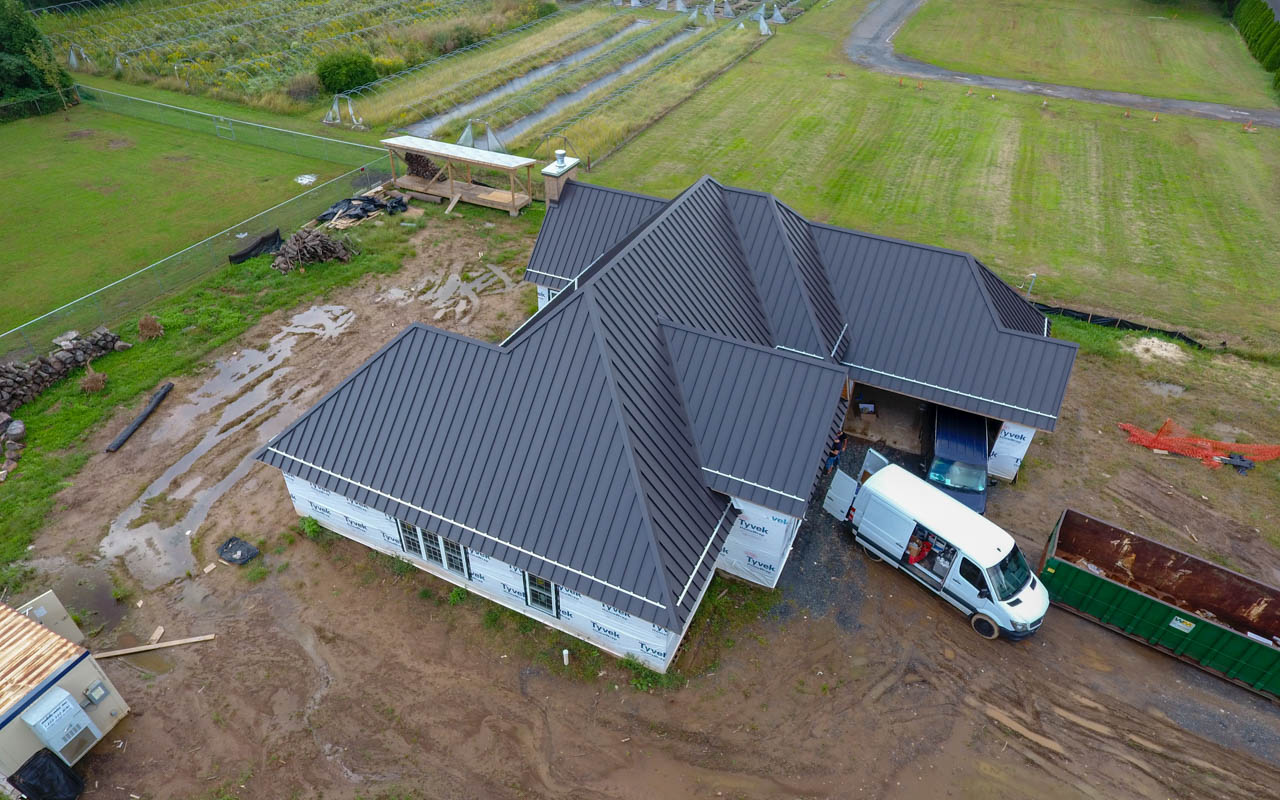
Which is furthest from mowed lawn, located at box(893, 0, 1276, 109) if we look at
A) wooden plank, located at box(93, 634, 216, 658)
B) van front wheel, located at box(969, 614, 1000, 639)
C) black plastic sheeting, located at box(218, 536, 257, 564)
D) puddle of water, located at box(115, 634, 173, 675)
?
puddle of water, located at box(115, 634, 173, 675)

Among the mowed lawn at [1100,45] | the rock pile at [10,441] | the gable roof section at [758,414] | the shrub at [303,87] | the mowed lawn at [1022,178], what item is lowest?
the mowed lawn at [1100,45]

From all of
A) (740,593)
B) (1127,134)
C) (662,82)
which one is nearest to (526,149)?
(662,82)

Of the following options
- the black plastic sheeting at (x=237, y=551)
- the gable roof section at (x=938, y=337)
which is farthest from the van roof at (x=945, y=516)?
the black plastic sheeting at (x=237, y=551)

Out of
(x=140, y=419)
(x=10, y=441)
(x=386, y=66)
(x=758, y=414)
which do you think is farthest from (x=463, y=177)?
(x=758, y=414)

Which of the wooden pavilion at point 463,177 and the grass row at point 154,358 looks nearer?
the grass row at point 154,358

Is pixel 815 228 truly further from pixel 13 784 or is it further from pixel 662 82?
pixel 662 82

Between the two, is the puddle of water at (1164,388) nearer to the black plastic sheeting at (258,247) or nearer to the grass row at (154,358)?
the grass row at (154,358)

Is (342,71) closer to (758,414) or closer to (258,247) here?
(258,247)
